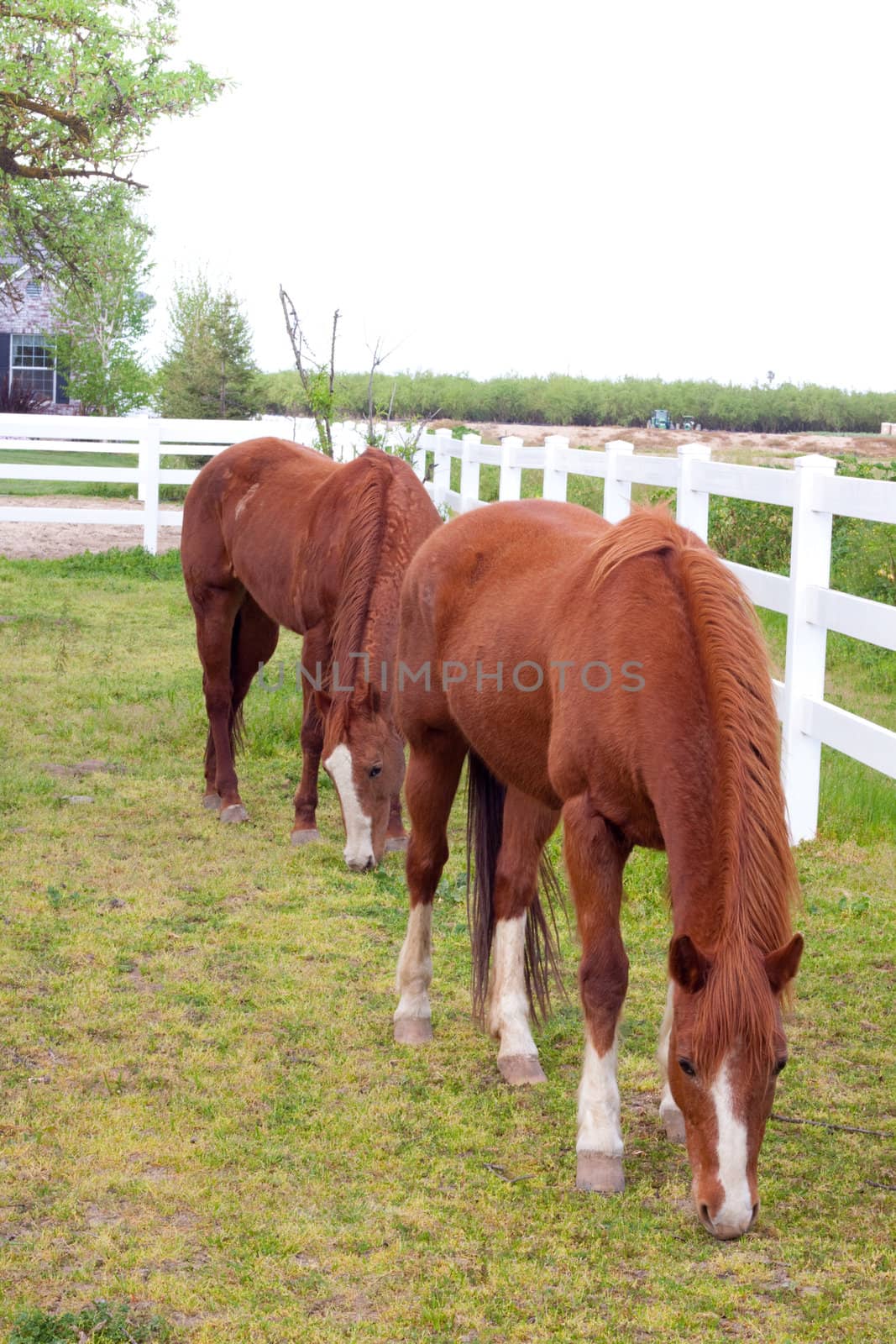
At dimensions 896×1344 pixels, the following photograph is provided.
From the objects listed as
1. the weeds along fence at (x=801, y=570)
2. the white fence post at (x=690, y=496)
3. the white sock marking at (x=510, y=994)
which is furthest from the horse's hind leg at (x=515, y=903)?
the white fence post at (x=690, y=496)

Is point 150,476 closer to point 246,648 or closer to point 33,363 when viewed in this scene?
point 246,648

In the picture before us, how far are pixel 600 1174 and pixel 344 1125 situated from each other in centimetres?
69

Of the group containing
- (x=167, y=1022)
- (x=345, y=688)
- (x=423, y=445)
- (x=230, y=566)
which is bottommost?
(x=167, y=1022)

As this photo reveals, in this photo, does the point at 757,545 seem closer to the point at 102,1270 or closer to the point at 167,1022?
the point at 167,1022

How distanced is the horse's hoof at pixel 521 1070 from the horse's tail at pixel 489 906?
7.5 inches

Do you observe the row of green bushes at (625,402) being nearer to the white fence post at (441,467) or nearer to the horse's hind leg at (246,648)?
the white fence post at (441,467)

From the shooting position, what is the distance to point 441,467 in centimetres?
A: 1376

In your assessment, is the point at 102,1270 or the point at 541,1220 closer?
the point at 102,1270

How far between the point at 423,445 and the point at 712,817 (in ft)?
37.9

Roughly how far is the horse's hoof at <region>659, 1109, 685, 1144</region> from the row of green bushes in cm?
2832

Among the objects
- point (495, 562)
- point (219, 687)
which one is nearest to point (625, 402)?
point (219, 687)

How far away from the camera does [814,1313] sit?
256cm

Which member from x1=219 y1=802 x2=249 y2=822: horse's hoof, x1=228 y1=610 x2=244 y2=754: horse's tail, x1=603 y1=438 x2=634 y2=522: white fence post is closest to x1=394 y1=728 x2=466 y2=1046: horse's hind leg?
x1=219 y1=802 x2=249 y2=822: horse's hoof

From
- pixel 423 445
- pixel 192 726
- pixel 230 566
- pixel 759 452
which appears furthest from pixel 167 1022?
pixel 759 452
